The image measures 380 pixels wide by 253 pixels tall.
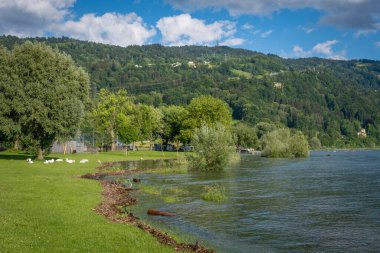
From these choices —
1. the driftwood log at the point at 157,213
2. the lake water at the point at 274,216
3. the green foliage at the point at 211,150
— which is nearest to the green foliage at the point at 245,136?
the green foliage at the point at 211,150

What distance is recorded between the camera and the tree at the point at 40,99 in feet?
204

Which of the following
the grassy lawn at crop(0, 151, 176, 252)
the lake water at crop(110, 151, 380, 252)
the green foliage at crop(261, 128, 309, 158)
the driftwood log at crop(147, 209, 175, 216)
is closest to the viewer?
the grassy lawn at crop(0, 151, 176, 252)

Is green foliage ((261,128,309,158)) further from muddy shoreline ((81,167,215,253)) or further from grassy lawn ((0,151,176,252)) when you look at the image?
grassy lawn ((0,151,176,252))

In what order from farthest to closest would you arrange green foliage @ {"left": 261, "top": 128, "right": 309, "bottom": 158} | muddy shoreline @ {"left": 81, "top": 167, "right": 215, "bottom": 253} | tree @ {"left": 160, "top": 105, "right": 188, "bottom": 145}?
tree @ {"left": 160, "top": 105, "right": 188, "bottom": 145} → green foliage @ {"left": 261, "top": 128, "right": 309, "bottom": 158} → muddy shoreline @ {"left": 81, "top": 167, "right": 215, "bottom": 253}

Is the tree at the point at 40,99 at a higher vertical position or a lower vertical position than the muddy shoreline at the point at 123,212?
higher

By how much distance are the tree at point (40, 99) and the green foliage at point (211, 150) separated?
2071 cm

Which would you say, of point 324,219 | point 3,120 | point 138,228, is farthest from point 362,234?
point 3,120

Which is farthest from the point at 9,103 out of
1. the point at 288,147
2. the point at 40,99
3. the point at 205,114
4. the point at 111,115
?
the point at 288,147

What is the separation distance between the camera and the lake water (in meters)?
21.4

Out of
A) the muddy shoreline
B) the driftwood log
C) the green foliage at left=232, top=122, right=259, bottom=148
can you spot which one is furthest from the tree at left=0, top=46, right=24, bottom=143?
the green foliage at left=232, top=122, right=259, bottom=148

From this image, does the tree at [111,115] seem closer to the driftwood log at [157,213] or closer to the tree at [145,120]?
the tree at [145,120]

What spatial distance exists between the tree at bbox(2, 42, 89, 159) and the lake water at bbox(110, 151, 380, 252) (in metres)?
25.7

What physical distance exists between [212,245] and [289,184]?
2914 cm

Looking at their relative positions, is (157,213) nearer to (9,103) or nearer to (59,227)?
(59,227)
